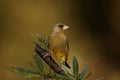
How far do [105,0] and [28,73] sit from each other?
5.10m

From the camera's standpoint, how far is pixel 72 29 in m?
5.67

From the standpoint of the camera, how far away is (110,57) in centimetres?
583

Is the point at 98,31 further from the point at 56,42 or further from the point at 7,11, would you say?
the point at 56,42

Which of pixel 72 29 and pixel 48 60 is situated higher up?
pixel 72 29

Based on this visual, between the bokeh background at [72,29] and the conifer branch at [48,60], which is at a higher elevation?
the bokeh background at [72,29]

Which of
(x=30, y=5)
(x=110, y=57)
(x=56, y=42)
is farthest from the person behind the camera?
(x=110, y=57)

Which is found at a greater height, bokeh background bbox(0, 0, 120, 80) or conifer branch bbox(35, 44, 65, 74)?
bokeh background bbox(0, 0, 120, 80)

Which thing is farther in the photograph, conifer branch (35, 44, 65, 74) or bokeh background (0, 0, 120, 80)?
bokeh background (0, 0, 120, 80)

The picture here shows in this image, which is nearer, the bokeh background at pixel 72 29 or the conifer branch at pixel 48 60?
the conifer branch at pixel 48 60

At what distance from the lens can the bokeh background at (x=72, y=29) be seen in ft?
18.0

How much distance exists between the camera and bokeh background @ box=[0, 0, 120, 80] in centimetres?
548

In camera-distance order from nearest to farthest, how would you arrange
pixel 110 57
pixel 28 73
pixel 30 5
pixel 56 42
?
pixel 28 73 → pixel 56 42 → pixel 30 5 → pixel 110 57

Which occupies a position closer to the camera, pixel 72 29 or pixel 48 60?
pixel 48 60

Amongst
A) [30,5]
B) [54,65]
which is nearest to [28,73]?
[54,65]
